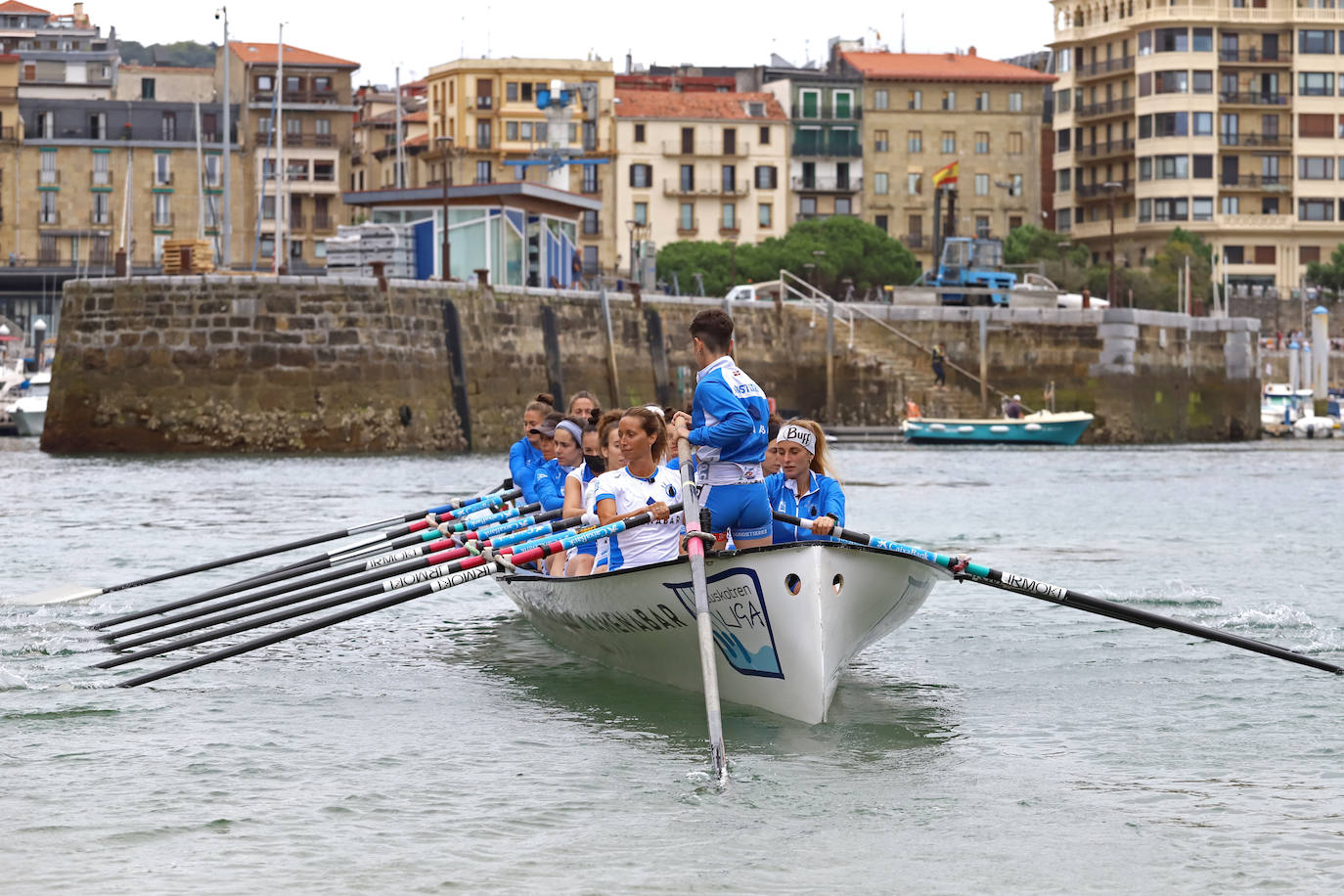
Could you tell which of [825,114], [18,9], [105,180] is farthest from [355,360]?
[18,9]

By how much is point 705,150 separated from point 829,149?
22.2ft

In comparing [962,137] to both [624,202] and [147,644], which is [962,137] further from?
[147,644]

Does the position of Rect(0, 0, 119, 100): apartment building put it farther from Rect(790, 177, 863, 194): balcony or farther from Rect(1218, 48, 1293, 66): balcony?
Rect(1218, 48, 1293, 66): balcony

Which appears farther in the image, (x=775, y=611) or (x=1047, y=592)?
(x=1047, y=592)

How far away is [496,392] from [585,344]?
4.06 meters

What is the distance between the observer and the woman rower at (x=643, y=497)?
35.2 ft

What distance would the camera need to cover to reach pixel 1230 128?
97312 millimetres

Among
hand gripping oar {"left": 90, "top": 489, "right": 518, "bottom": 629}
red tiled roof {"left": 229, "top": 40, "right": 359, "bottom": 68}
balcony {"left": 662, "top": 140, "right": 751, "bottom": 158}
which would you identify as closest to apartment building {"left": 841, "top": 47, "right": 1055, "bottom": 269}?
balcony {"left": 662, "top": 140, "right": 751, "bottom": 158}

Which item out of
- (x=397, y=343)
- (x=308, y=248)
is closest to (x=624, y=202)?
(x=308, y=248)

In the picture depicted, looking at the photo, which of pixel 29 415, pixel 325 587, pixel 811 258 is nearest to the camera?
pixel 325 587

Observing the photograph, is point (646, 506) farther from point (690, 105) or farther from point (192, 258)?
point (690, 105)

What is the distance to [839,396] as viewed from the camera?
5306 centimetres

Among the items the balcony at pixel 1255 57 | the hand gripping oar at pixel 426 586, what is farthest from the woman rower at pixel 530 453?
the balcony at pixel 1255 57

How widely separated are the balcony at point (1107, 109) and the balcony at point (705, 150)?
17574 millimetres
